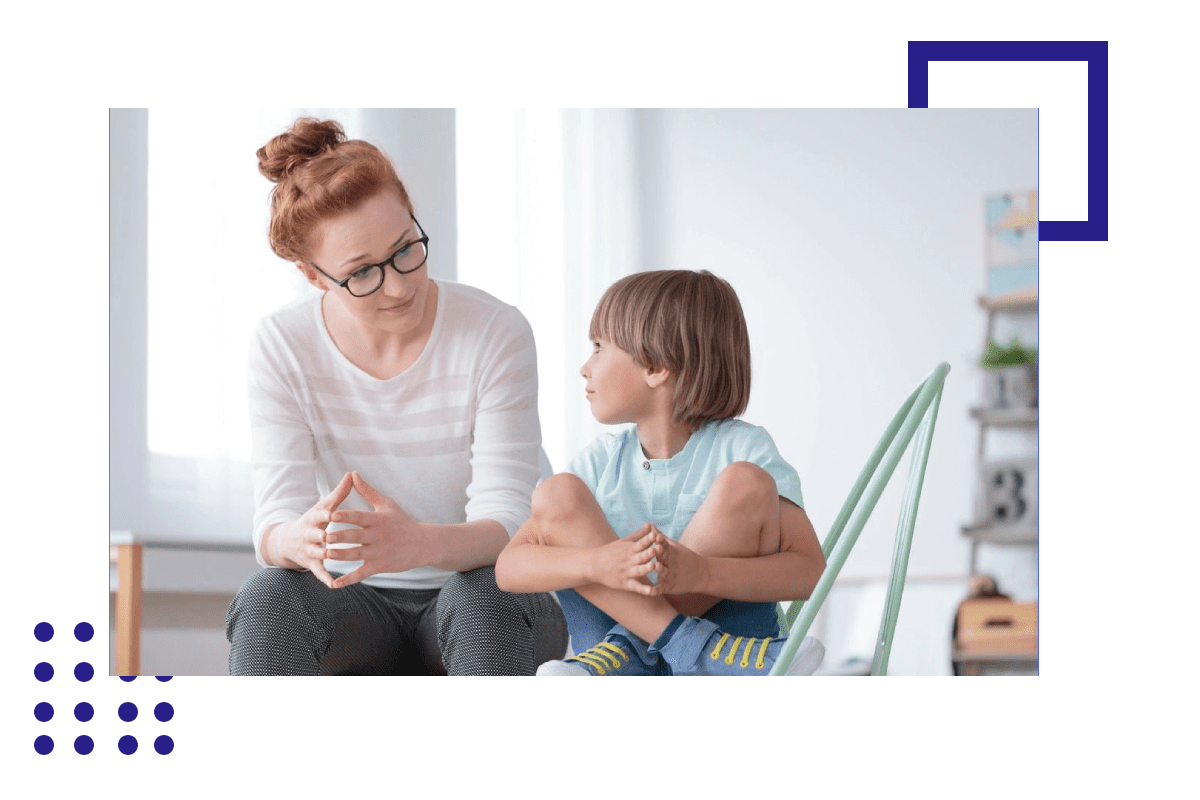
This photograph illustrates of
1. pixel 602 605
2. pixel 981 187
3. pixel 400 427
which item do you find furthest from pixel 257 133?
pixel 981 187

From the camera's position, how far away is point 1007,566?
1.59 meters

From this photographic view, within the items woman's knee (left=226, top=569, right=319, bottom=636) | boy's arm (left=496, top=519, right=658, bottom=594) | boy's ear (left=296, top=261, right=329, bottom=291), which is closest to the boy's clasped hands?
boy's arm (left=496, top=519, right=658, bottom=594)

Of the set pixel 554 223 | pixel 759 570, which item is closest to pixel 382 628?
pixel 759 570

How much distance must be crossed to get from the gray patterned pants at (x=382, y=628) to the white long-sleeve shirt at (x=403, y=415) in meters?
0.06

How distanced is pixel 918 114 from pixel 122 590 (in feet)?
3.69

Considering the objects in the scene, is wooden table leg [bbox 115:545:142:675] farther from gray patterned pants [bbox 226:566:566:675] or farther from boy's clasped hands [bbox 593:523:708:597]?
boy's clasped hands [bbox 593:523:708:597]

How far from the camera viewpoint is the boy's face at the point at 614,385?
1559mm

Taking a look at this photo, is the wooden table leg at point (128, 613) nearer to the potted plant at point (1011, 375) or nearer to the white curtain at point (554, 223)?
the white curtain at point (554, 223)

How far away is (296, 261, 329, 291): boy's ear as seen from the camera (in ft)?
5.34

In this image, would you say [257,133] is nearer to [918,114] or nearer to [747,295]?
[747,295]

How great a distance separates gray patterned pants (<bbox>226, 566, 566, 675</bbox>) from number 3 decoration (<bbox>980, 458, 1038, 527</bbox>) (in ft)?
1.74

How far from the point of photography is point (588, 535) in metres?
1.48

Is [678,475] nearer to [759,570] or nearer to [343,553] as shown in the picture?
[759,570]
